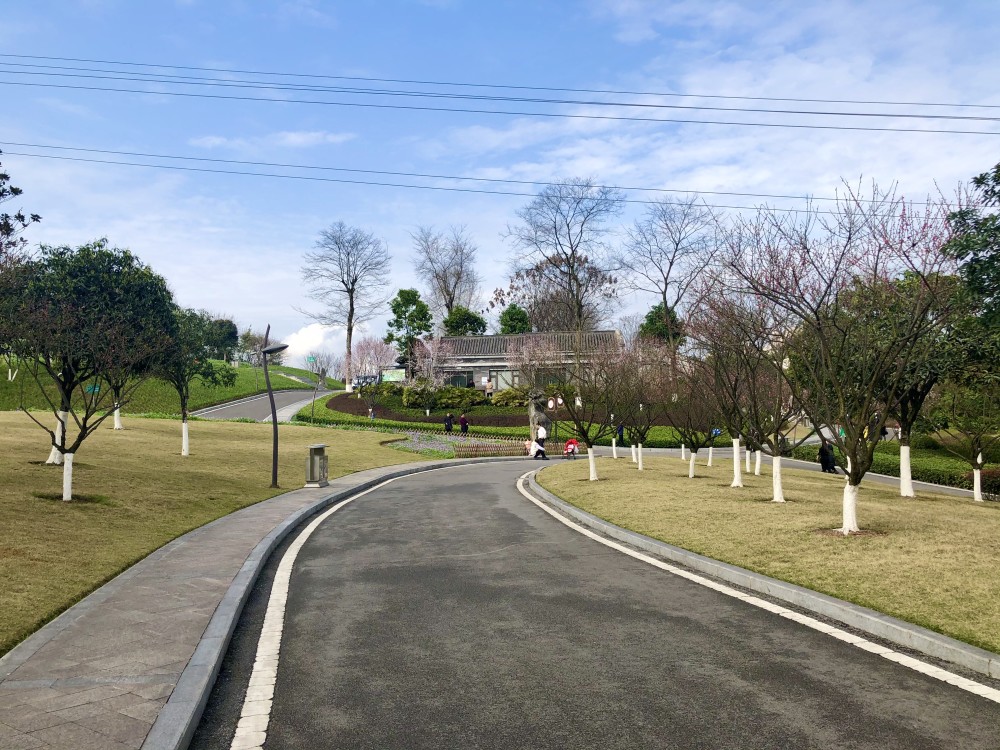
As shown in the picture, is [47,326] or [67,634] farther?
[47,326]

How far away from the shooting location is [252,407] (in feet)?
219

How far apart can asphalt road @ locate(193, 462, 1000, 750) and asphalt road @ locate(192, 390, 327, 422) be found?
52.2 meters

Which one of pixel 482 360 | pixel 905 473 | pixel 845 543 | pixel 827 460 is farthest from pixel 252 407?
pixel 845 543

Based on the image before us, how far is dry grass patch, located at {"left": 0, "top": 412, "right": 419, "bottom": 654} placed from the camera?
7.52 m

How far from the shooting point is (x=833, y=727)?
412 cm

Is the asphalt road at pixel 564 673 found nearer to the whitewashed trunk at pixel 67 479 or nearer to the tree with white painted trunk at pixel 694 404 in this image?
the whitewashed trunk at pixel 67 479

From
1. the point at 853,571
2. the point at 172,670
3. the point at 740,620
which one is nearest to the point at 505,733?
the point at 172,670

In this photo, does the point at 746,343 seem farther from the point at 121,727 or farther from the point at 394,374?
the point at 394,374

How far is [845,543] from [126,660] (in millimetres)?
8445

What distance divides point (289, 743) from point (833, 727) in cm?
311

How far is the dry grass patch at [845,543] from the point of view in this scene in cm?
648

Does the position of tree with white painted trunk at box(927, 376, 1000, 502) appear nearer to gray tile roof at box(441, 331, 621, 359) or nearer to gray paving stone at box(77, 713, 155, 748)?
gray paving stone at box(77, 713, 155, 748)

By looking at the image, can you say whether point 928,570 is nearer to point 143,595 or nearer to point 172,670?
point 172,670

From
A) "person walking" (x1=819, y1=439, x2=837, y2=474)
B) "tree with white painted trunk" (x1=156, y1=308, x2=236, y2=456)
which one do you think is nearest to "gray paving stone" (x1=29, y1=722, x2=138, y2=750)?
"tree with white painted trunk" (x1=156, y1=308, x2=236, y2=456)
